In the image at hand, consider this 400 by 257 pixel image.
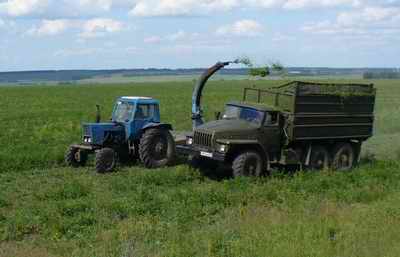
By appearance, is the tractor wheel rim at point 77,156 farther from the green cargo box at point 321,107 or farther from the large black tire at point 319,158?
the large black tire at point 319,158

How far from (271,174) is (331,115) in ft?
8.63

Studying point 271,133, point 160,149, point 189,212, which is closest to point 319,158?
point 271,133

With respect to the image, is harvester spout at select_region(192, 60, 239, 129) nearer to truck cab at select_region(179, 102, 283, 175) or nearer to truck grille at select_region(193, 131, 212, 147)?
truck cab at select_region(179, 102, 283, 175)

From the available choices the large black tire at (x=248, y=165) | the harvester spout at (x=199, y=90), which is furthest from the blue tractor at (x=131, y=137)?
the large black tire at (x=248, y=165)

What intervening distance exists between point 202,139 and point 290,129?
88.3 inches

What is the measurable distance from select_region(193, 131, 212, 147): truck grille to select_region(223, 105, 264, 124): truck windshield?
106 centimetres

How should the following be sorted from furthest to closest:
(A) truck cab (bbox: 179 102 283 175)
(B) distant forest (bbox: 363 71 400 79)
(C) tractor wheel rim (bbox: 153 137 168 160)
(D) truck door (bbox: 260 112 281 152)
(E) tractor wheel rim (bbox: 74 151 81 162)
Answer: (B) distant forest (bbox: 363 71 400 79) → (C) tractor wheel rim (bbox: 153 137 168 160) → (E) tractor wheel rim (bbox: 74 151 81 162) → (D) truck door (bbox: 260 112 281 152) → (A) truck cab (bbox: 179 102 283 175)

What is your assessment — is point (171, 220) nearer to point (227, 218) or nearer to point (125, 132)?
point (227, 218)

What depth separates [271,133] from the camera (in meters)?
15.6

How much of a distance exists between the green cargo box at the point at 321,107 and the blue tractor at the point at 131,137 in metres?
2.66

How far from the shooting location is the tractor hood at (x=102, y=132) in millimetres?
16750

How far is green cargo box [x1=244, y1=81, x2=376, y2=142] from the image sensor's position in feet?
51.8

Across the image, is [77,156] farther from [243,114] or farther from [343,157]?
[343,157]

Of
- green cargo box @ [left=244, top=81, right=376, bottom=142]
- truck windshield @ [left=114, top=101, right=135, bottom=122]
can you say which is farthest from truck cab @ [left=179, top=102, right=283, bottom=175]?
truck windshield @ [left=114, top=101, right=135, bottom=122]
